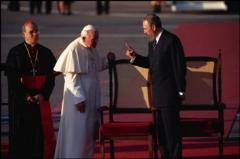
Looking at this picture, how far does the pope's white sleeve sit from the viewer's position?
10164 millimetres

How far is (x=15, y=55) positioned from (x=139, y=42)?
51.9 ft

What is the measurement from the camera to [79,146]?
1034 cm

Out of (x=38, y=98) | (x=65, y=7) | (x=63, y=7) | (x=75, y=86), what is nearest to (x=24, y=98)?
(x=38, y=98)

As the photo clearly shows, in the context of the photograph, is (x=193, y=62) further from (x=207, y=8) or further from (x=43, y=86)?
(x=207, y=8)

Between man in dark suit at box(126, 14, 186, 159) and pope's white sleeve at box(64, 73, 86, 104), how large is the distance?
80 cm

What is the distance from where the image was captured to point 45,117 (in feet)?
33.9

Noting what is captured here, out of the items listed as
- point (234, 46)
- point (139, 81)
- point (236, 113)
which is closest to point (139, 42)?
point (234, 46)

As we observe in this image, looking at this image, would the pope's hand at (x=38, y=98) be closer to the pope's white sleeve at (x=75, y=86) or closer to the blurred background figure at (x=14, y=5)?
the pope's white sleeve at (x=75, y=86)

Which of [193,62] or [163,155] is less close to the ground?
[193,62]

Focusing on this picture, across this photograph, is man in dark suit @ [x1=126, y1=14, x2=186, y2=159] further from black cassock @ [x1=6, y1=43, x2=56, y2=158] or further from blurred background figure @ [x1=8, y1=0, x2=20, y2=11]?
blurred background figure @ [x1=8, y1=0, x2=20, y2=11]

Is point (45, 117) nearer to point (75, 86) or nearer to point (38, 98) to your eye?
point (38, 98)

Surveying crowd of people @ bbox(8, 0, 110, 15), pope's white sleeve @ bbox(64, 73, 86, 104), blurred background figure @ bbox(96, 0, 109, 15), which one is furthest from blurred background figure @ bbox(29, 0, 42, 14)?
pope's white sleeve @ bbox(64, 73, 86, 104)

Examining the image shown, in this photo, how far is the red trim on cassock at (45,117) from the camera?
10.3 meters

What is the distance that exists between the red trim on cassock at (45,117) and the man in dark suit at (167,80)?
122 centimetres
